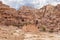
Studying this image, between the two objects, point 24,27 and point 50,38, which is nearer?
point 50,38

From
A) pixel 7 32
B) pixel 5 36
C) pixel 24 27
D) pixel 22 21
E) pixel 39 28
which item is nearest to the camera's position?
pixel 5 36

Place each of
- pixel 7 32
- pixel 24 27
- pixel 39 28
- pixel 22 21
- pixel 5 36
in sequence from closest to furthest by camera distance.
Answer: pixel 5 36 < pixel 7 32 < pixel 24 27 < pixel 39 28 < pixel 22 21

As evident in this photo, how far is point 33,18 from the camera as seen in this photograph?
907 inches

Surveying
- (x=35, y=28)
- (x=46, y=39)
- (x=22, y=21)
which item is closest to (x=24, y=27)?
(x=35, y=28)

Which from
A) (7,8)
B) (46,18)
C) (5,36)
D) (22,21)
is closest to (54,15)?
(46,18)

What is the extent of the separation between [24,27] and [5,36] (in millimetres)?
4197

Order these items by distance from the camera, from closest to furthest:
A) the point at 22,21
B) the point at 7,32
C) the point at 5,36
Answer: the point at 5,36
the point at 7,32
the point at 22,21

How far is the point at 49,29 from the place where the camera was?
21.2 m

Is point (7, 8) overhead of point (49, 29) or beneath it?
overhead

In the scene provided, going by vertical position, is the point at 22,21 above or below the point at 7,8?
below

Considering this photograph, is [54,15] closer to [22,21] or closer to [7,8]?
[22,21]

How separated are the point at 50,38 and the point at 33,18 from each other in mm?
6838

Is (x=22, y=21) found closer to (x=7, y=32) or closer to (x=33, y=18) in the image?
(x=33, y=18)

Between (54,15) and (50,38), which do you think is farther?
(54,15)
